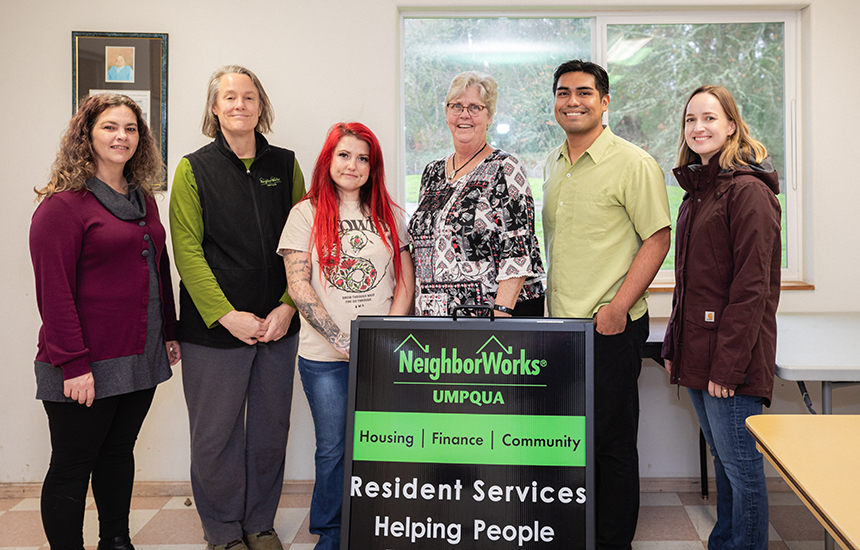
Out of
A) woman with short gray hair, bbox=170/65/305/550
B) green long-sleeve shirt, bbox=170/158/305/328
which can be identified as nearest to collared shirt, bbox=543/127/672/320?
woman with short gray hair, bbox=170/65/305/550

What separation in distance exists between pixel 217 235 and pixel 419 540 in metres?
1.21

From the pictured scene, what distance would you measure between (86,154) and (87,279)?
39 cm

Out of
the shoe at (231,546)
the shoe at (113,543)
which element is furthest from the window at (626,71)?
the shoe at (113,543)

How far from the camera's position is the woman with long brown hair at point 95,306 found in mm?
1685

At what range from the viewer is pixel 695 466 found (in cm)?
274

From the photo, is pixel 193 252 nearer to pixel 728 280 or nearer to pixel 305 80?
pixel 305 80

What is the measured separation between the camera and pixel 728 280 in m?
1.78

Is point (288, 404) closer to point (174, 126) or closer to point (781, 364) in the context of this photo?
point (174, 126)

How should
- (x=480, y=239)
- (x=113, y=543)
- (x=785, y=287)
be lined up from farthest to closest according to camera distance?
(x=785, y=287) < (x=113, y=543) < (x=480, y=239)

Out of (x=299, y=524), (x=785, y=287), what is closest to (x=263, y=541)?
(x=299, y=524)

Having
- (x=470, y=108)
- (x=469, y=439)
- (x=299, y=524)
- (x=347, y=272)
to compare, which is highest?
(x=470, y=108)

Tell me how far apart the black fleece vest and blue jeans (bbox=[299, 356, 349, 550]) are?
29 cm

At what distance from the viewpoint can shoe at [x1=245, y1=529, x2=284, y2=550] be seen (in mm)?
2154

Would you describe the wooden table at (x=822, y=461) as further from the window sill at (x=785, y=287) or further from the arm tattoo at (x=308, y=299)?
the window sill at (x=785, y=287)
